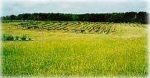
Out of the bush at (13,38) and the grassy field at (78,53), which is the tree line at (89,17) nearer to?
Answer: the grassy field at (78,53)

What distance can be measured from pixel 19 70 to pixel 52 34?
2.88 feet

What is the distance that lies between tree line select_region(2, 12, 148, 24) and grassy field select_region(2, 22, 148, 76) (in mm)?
127

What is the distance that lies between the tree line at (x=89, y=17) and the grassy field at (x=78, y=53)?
0.42 ft

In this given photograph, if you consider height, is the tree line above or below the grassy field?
above

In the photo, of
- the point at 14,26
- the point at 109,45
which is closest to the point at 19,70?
the point at 14,26

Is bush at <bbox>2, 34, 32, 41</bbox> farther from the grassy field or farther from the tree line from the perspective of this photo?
the tree line

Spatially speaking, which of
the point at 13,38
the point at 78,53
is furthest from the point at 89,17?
the point at 13,38

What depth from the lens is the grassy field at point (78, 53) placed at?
6.36 m

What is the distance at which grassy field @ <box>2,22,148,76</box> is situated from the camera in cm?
636

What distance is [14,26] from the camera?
6.72 m

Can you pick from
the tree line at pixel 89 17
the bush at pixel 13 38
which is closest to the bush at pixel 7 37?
the bush at pixel 13 38

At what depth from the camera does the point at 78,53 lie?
660 cm

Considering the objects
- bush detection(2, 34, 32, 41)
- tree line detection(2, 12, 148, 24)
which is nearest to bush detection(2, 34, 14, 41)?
bush detection(2, 34, 32, 41)

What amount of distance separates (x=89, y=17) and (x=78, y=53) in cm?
61
